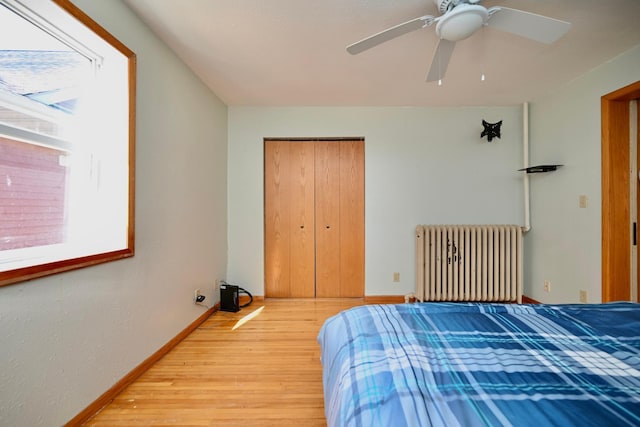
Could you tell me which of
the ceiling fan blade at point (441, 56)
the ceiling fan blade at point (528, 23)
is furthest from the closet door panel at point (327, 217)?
the ceiling fan blade at point (528, 23)

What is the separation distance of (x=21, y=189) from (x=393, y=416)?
5.53 ft

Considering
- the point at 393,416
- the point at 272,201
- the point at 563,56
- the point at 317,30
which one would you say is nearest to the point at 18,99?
the point at 317,30

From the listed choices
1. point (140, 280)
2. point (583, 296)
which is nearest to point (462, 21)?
point (140, 280)

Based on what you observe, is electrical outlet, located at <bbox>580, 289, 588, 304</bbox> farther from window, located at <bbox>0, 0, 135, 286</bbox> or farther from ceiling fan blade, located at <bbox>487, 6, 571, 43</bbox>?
window, located at <bbox>0, 0, 135, 286</bbox>

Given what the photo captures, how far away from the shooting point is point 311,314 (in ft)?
8.44

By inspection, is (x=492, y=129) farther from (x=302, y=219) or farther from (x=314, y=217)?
(x=302, y=219)

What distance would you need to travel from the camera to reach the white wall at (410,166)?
2.88m

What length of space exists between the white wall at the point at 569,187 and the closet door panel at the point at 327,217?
85.6 inches

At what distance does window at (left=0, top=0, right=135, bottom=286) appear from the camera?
3.51 ft

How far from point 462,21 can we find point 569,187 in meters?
2.14

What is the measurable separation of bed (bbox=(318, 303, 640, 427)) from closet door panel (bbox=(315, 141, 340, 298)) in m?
1.79

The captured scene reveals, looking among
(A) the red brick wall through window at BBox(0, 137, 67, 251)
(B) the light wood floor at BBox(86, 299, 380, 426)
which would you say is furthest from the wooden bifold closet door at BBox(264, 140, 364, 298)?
(A) the red brick wall through window at BBox(0, 137, 67, 251)

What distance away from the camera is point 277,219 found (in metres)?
3.00

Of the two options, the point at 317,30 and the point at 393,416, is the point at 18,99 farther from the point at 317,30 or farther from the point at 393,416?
the point at 393,416
